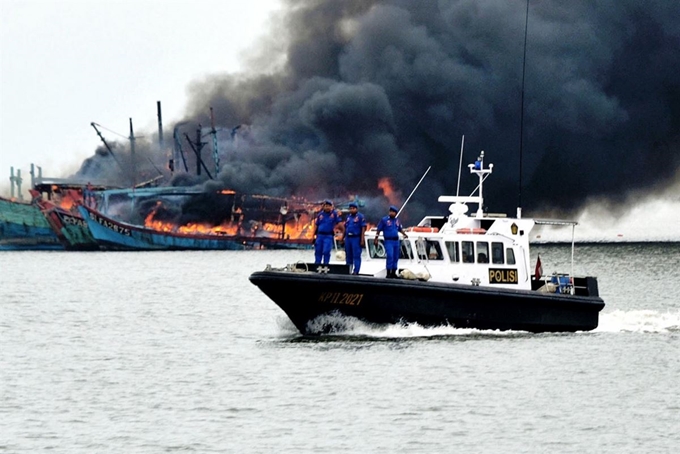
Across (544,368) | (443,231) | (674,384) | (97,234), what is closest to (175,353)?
(443,231)

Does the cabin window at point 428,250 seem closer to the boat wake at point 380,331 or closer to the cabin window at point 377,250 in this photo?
the cabin window at point 377,250

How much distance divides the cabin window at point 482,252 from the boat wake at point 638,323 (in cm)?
545

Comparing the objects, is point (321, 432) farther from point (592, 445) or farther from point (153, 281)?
point (153, 281)

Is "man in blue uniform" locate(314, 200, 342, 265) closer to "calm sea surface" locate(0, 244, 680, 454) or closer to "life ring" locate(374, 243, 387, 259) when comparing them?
"life ring" locate(374, 243, 387, 259)

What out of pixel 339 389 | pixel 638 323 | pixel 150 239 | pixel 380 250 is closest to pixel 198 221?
pixel 150 239

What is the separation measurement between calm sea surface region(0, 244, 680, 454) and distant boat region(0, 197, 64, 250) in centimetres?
12526

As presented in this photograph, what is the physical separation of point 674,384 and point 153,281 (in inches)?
2132

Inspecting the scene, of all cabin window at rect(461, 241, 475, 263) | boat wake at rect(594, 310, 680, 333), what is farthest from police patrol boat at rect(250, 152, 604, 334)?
boat wake at rect(594, 310, 680, 333)

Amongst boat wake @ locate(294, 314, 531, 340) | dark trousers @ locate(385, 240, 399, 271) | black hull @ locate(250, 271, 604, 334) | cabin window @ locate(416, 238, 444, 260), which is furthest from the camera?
cabin window @ locate(416, 238, 444, 260)

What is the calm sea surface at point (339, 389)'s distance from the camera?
73.7 feet

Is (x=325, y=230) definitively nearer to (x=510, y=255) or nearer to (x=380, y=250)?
(x=380, y=250)

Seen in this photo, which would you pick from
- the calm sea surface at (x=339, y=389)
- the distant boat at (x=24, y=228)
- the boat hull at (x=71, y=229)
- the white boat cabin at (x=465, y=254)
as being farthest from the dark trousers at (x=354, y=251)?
the distant boat at (x=24, y=228)

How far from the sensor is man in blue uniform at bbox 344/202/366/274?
31.8m

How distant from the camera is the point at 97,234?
493ft
